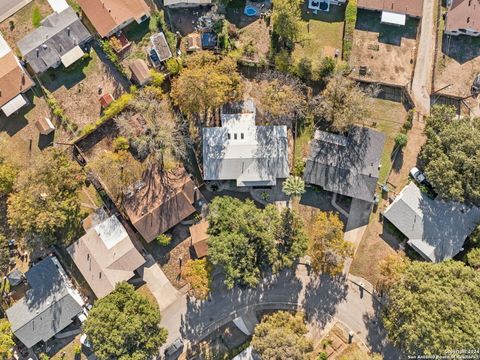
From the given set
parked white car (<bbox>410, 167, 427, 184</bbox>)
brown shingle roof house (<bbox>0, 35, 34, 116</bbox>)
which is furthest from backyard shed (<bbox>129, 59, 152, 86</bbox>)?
parked white car (<bbox>410, 167, 427, 184</bbox>)

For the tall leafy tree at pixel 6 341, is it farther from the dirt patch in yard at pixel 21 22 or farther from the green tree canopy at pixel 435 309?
the green tree canopy at pixel 435 309

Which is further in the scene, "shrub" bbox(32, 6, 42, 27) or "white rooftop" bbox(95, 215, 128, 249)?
"shrub" bbox(32, 6, 42, 27)

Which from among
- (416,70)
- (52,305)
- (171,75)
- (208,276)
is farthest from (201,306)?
(416,70)

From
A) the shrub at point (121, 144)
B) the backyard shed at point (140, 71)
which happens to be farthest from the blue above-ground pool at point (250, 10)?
the shrub at point (121, 144)

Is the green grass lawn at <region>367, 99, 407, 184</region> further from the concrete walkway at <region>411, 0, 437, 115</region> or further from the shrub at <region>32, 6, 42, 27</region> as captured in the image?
the shrub at <region>32, 6, 42, 27</region>

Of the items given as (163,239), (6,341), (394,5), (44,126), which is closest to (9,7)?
(44,126)

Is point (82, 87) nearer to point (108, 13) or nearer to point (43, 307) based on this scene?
point (108, 13)
